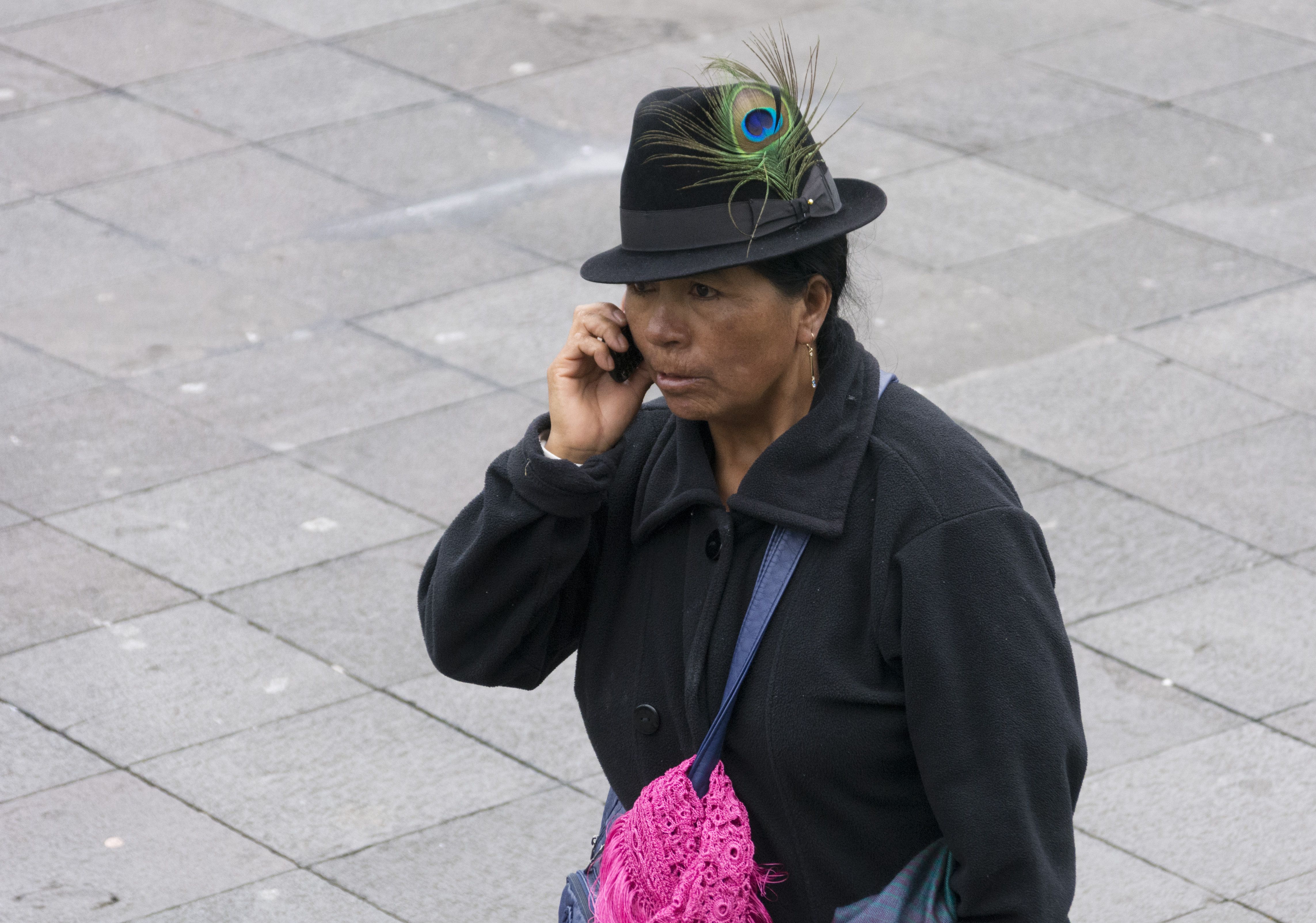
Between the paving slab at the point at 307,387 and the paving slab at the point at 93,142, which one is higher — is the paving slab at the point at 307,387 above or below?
below

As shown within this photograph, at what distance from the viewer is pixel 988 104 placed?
9555 millimetres

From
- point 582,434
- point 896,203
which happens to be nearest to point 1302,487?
point 896,203

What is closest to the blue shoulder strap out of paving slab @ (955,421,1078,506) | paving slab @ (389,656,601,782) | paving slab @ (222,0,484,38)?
paving slab @ (389,656,601,782)

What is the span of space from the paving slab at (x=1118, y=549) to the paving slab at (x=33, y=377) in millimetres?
3622

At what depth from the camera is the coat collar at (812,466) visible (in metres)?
2.68

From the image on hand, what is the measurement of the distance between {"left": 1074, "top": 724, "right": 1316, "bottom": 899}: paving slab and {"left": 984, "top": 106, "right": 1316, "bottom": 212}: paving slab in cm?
389

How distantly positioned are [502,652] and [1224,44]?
8567 mm

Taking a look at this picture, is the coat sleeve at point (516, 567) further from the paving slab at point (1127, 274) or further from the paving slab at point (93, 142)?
the paving slab at point (93, 142)

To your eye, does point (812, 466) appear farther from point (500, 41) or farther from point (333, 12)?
point (333, 12)

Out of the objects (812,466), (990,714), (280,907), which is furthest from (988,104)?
(990,714)

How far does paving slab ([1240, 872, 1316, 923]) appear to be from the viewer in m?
4.47

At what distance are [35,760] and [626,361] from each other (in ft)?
9.24

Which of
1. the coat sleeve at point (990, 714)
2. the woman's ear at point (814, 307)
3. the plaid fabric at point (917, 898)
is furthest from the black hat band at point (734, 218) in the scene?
the plaid fabric at point (917, 898)

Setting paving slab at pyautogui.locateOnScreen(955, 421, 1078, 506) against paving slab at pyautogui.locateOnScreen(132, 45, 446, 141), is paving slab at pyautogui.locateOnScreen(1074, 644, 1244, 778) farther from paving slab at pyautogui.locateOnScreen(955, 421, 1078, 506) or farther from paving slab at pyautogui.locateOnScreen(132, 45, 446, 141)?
paving slab at pyautogui.locateOnScreen(132, 45, 446, 141)
